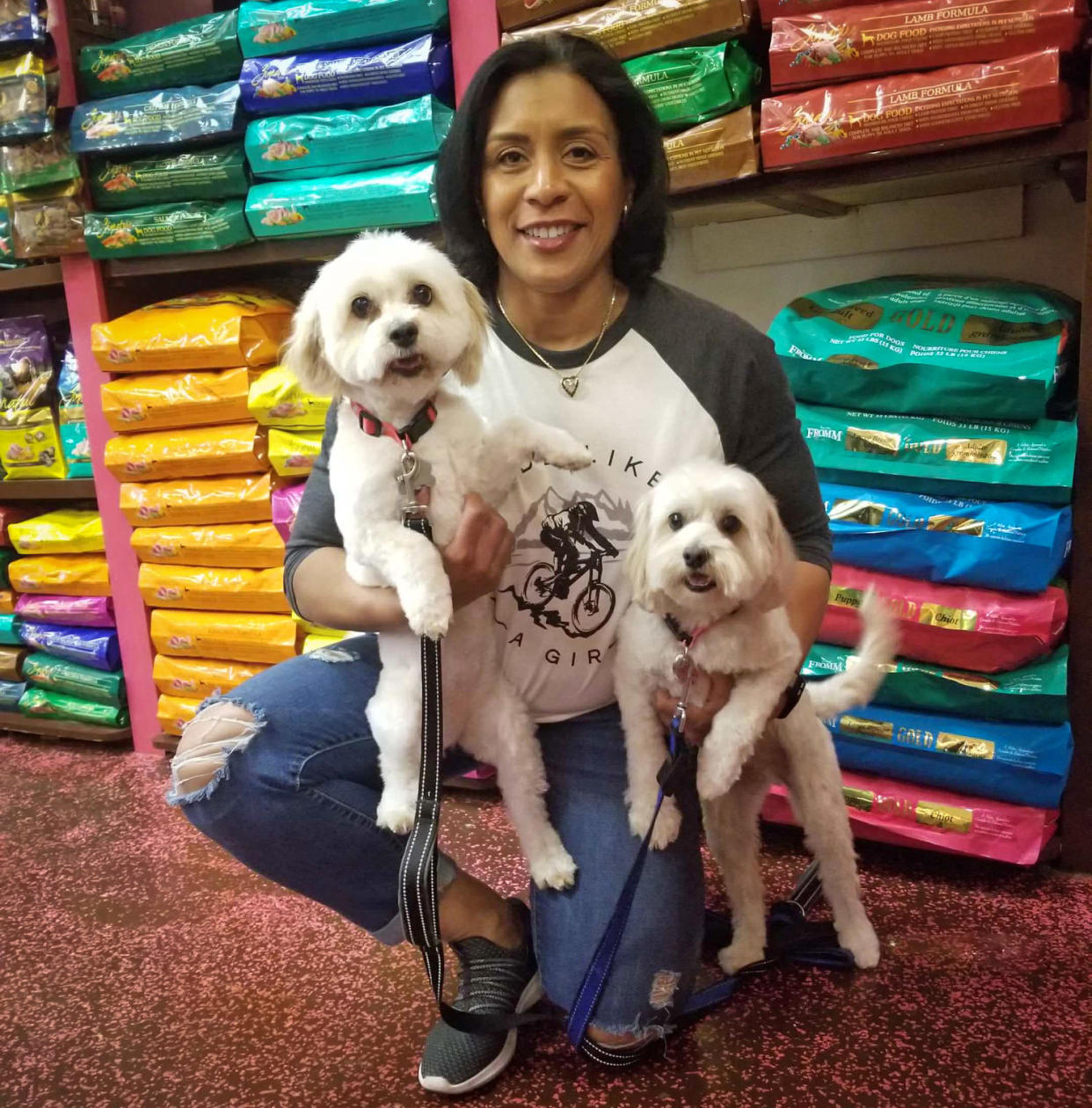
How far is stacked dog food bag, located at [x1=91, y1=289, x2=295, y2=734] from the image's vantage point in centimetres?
204

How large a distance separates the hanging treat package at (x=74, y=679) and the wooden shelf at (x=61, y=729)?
80mm

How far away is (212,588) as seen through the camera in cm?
215

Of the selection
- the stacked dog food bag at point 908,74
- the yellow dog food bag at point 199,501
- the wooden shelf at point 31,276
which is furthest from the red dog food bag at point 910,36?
the wooden shelf at point 31,276

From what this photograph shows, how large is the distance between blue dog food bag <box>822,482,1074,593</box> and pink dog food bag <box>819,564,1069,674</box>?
0.02m

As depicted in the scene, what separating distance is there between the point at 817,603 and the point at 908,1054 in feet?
1.93

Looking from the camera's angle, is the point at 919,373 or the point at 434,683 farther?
the point at 919,373

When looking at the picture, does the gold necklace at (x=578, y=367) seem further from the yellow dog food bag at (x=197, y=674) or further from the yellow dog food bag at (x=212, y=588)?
the yellow dog food bag at (x=197, y=674)

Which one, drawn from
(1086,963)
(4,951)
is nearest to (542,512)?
(1086,963)

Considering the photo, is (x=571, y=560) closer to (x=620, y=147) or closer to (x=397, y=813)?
(x=397, y=813)

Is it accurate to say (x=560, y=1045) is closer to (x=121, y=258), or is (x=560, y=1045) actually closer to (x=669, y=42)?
A: (x=669, y=42)

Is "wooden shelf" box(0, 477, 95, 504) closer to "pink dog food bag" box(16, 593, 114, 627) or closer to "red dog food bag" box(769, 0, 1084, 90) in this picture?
"pink dog food bag" box(16, 593, 114, 627)

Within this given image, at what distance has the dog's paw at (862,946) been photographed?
53.0 inches

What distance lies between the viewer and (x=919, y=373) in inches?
58.4

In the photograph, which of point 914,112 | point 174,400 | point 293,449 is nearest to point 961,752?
point 914,112
